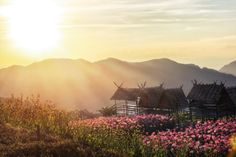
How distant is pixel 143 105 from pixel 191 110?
7028 millimetres

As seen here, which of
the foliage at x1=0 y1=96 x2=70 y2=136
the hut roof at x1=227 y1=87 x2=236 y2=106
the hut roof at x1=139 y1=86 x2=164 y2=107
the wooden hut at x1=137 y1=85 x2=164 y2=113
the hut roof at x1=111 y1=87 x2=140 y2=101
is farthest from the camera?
the hut roof at x1=111 y1=87 x2=140 y2=101

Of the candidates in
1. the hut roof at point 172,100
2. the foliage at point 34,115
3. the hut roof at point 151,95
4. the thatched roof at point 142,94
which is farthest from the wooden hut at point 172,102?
the foliage at point 34,115

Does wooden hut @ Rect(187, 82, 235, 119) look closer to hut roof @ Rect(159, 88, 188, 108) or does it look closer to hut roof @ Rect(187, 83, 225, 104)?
hut roof @ Rect(187, 83, 225, 104)

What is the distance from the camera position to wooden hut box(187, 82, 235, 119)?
1686 inches

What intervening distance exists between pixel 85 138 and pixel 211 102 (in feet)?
77.3

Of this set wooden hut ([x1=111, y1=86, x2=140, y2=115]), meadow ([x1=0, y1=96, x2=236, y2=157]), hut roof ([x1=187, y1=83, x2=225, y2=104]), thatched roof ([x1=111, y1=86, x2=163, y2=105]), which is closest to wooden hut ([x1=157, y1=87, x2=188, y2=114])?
thatched roof ([x1=111, y1=86, x2=163, y2=105])

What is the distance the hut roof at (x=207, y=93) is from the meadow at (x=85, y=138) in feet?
53.1

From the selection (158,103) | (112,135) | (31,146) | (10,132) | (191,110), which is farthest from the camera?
(158,103)

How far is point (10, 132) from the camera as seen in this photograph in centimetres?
2055

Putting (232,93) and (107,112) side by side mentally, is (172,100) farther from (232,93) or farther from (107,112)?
(107,112)

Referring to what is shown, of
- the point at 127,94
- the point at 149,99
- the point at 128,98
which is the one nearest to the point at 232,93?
the point at 149,99

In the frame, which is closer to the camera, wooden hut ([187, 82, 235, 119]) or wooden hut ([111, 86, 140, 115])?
wooden hut ([187, 82, 235, 119])

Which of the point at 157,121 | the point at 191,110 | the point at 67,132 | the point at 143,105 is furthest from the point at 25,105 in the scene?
the point at 143,105

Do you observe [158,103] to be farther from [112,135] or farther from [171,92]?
[112,135]
